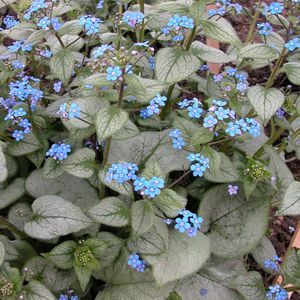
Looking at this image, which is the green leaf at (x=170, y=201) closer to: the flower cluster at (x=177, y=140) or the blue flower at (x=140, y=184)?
the blue flower at (x=140, y=184)

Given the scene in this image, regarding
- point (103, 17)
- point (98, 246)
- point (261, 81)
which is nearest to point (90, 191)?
point (98, 246)

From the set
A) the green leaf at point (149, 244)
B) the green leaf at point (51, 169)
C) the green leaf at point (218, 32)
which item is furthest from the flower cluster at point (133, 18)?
the green leaf at point (149, 244)

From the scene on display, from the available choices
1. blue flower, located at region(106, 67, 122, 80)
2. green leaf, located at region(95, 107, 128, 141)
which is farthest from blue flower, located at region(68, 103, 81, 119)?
blue flower, located at region(106, 67, 122, 80)

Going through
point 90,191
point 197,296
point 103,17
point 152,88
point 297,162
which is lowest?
point 297,162

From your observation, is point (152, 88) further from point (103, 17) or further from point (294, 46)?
point (103, 17)

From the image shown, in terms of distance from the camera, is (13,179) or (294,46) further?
(13,179)

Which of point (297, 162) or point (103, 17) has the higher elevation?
point (103, 17)
